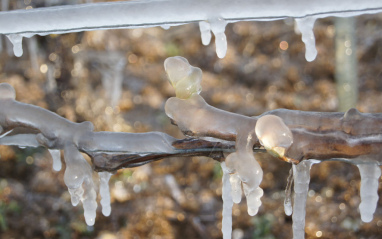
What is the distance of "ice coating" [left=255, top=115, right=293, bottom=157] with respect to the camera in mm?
572

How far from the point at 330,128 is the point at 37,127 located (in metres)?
0.53

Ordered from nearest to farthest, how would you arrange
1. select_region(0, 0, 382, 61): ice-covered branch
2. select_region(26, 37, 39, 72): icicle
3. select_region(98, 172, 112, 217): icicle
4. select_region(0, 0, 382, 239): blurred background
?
1. select_region(0, 0, 382, 61): ice-covered branch
2. select_region(98, 172, 112, 217): icicle
3. select_region(0, 0, 382, 239): blurred background
4. select_region(26, 37, 39, 72): icicle

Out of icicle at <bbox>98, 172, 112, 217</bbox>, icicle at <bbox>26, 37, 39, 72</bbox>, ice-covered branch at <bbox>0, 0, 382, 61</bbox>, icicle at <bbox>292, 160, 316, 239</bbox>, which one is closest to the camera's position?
ice-covered branch at <bbox>0, 0, 382, 61</bbox>

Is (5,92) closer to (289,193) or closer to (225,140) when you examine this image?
(225,140)

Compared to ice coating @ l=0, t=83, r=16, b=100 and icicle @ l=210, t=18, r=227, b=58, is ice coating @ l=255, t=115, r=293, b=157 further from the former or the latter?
ice coating @ l=0, t=83, r=16, b=100

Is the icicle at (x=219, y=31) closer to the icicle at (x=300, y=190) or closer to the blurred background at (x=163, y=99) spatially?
the icicle at (x=300, y=190)

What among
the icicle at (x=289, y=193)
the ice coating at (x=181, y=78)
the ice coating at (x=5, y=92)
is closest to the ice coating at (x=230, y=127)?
the ice coating at (x=181, y=78)

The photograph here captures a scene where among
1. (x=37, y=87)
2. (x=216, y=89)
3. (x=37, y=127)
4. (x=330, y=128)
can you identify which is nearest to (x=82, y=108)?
(x=37, y=87)

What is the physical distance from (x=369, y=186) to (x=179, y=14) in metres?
0.43

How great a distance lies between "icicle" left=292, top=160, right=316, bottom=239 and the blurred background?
2498mm

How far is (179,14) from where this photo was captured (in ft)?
1.93

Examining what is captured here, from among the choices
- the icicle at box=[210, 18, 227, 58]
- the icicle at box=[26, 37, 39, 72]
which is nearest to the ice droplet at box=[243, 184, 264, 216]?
the icicle at box=[210, 18, 227, 58]

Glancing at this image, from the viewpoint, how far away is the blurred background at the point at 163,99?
3.32m

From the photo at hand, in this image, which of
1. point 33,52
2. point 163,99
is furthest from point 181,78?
point 33,52
